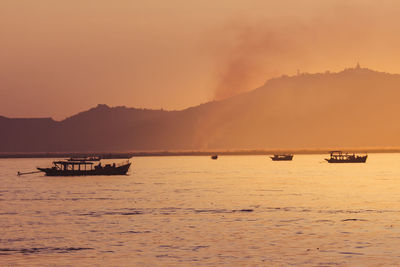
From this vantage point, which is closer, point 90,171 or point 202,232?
point 202,232

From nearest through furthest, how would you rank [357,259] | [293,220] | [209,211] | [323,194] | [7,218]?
[357,259] → [293,220] → [7,218] → [209,211] → [323,194]

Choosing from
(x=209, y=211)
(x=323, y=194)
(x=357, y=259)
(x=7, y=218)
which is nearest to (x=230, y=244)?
(x=357, y=259)

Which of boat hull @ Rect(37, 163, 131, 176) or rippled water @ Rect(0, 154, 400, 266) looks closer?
rippled water @ Rect(0, 154, 400, 266)

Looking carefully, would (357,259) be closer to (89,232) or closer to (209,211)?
(89,232)

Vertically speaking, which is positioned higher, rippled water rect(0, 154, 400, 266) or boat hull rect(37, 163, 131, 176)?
boat hull rect(37, 163, 131, 176)

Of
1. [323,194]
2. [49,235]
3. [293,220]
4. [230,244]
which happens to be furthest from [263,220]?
[323,194]

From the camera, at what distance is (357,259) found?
36.6 m

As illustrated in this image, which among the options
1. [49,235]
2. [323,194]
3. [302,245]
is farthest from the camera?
[323,194]

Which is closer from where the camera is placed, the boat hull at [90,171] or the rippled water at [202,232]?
the rippled water at [202,232]

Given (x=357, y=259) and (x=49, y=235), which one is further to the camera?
(x=49, y=235)

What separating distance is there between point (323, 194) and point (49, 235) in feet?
171

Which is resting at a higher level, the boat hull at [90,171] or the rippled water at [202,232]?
the boat hull at [90,171]

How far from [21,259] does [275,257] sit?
14.9 m

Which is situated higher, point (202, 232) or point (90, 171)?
point (90, 171)
